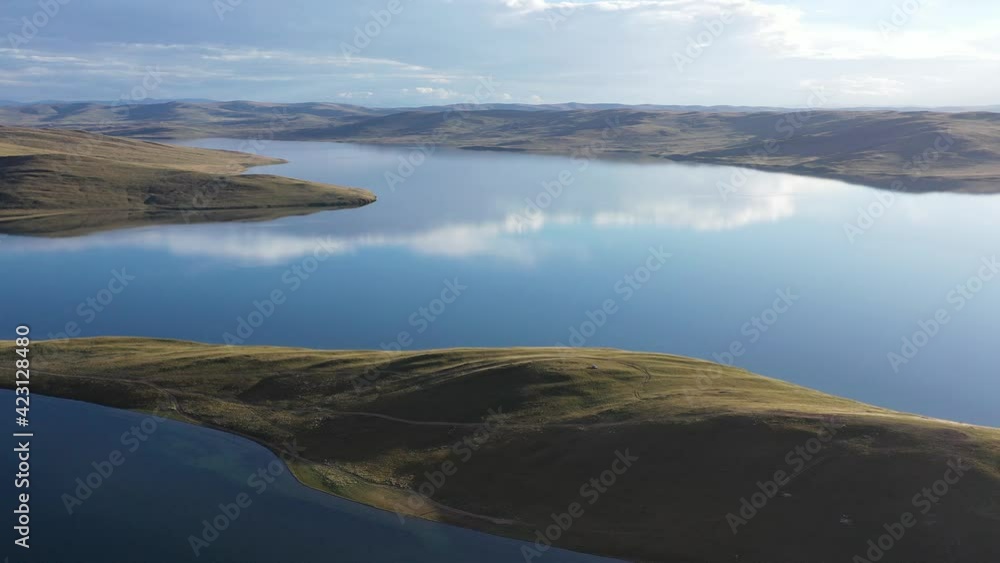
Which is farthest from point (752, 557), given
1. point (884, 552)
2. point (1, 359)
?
point (1, 359)

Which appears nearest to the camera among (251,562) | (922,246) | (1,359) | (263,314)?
(251,562)

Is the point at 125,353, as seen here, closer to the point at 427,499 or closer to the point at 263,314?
the point at 263,314
